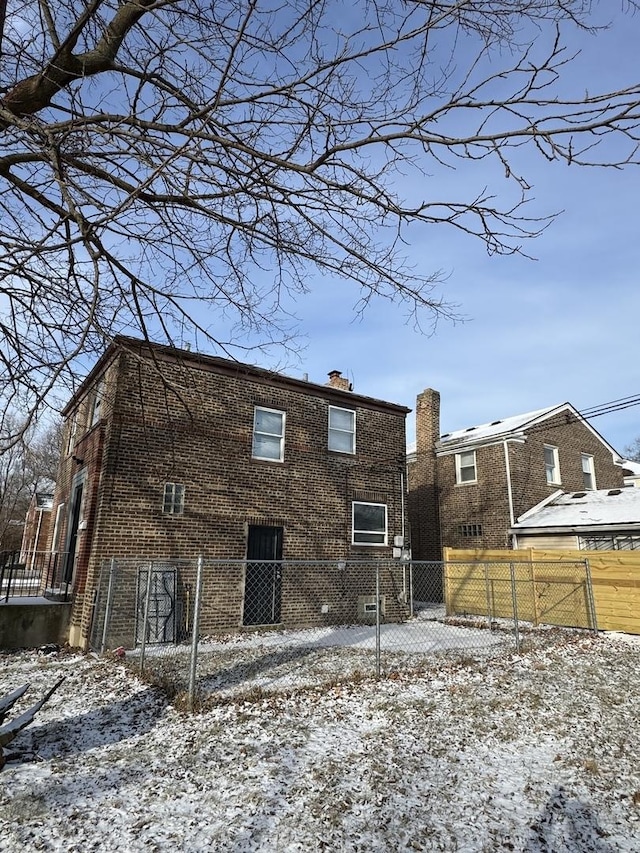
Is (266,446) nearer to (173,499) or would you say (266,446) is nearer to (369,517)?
(173,499)

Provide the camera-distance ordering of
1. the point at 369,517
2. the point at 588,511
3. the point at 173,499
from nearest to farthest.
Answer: the point at 173,499, the point at 369,517, the point at 588,511

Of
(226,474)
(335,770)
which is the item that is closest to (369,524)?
(226,474)

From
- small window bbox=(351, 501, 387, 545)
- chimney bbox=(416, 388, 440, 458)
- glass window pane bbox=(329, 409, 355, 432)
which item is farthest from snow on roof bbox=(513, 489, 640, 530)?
glass window pane bbox=(329, 409, 355, 432)

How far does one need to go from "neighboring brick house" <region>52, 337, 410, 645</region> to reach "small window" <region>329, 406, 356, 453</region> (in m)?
0.03

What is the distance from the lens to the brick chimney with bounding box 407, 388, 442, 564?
2111 cm

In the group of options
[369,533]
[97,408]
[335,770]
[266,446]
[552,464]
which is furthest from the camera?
[552,464]

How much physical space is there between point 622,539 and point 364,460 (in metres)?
8.68

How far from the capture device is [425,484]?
21.8 metres

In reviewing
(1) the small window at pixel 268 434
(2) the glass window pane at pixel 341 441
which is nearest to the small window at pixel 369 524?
(2) the glass window pane at pixel 341 441

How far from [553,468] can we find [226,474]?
14.4 metres

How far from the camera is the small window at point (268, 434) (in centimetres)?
1284

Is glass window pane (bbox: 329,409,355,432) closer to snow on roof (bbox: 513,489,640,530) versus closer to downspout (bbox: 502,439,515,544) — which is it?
downspout (bbox: 502,439,515,544)

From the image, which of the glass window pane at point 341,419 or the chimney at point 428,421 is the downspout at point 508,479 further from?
the glass window pane at point 341,419

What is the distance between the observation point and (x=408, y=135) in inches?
138
